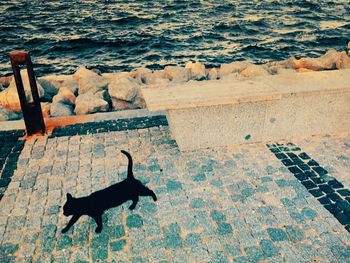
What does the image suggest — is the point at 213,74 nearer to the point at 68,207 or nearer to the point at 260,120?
the point at 260,120

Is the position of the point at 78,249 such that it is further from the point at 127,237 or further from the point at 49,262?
the point at 127,237

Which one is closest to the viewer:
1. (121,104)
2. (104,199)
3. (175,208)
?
(175,208)

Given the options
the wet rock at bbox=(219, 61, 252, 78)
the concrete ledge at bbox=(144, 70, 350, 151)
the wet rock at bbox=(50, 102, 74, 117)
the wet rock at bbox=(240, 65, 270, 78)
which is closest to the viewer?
the concrete ledge at bbox=(144, 70, 350, 151)

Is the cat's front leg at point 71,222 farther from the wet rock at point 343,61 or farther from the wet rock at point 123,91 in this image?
the wet rock at point 343,61

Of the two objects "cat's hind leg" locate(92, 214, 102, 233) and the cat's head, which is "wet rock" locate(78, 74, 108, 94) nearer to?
the cat's head

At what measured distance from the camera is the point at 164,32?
2108 centimetres

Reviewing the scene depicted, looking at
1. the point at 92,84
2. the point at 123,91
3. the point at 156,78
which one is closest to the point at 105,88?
the point at 92,84

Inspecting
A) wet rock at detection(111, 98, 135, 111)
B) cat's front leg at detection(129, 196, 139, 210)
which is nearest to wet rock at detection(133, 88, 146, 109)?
wet rock at detection(111, 98, 135, 111)

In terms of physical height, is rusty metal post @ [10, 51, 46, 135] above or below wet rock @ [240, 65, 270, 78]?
above

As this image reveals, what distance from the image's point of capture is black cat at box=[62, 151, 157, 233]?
459 cm

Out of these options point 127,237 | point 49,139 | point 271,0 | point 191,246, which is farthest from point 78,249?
point 271,0

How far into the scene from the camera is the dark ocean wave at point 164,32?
17.2 meters

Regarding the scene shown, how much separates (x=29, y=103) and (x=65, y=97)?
2.52m

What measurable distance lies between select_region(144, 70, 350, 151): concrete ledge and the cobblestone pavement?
0.82 feet
